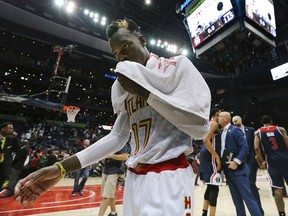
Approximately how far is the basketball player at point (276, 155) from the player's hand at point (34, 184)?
441cm

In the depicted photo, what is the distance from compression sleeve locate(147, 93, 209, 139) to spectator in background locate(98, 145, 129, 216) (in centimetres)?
341

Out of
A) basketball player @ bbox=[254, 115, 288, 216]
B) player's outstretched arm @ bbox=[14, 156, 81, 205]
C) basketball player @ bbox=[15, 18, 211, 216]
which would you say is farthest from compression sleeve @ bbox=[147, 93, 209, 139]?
basketball player @ bbox=[254, 115, 288, 216]

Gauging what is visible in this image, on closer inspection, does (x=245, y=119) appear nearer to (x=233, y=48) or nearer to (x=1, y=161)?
(x=233, y=48)

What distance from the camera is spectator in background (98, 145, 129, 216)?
430 centimetres

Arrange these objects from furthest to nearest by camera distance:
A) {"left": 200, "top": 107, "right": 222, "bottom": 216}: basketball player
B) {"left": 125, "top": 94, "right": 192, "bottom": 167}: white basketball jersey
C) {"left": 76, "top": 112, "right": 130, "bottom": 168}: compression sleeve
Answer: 1. {"left": 200, "top": 107, "right": 222, "bottom": 216}: basketball player
2. {"left": 76, "top": 112, "right": 130, "bottom": 168}: compression sleeve
3. {"left": 125, "top": 94, "right": 192, "bottom": 167}: white basketball jersey

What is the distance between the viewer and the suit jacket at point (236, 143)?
381cm

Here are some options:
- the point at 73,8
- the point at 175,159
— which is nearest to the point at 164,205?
the point at 175,159

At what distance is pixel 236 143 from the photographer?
403 centimetres

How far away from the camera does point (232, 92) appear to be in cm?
2666

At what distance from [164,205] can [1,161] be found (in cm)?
579

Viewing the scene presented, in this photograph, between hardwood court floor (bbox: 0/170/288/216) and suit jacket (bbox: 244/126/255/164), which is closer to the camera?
suit jacket (bbox: 244/126/255/164)

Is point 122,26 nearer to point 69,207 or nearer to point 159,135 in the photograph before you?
point 159,135

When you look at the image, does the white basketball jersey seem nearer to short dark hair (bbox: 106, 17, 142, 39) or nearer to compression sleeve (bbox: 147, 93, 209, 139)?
compression sleeve (bbox: 147, 93, 209, 139)

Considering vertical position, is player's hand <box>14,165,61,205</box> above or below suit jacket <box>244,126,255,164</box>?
below
